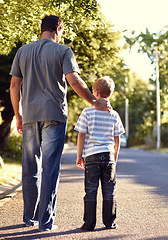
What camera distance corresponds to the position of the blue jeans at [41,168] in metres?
4.43

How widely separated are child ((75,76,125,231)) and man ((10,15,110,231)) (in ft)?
0.60

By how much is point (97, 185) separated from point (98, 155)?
322 millimetres

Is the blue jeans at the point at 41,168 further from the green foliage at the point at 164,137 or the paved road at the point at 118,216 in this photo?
the green foliage at the point at 164,137

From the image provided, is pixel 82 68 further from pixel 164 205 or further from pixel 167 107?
pixel 167 107

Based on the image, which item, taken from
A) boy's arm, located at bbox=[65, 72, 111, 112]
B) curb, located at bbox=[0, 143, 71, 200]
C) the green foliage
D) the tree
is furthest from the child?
the green foliage

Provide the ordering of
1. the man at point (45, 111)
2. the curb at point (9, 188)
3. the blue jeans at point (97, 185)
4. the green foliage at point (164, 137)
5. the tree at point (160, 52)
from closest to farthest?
the man at point (45, 111) < the blue jeans at point (97, 185) < the curb at point (9, 188) < the tree at point (160, 52) < the green foliage at point (164, 137)

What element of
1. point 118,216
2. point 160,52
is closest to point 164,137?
point 160,52

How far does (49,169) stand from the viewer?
448 centimetres

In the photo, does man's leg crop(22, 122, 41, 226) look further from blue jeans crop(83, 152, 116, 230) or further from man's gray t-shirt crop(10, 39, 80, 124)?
blue jeans crop(83, 152, 116, 230)

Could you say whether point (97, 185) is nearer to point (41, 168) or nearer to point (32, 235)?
point (41, 168)

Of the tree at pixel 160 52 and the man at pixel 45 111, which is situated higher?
the tree at pixel 160 52

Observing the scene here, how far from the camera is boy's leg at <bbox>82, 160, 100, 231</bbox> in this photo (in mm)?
4547

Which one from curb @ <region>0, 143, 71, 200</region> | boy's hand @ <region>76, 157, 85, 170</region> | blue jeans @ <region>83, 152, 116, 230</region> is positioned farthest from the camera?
curb @ <region>0, 143, 71, 200</region>

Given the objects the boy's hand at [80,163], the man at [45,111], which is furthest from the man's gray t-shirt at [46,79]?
the boy's hand at [80,163]
